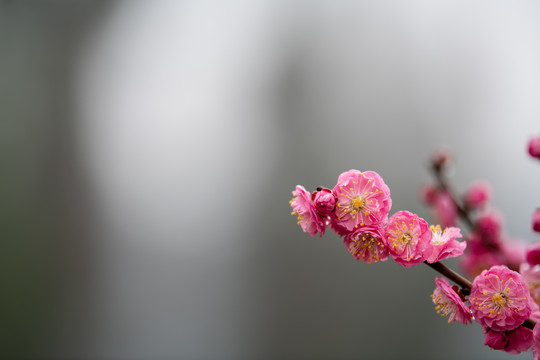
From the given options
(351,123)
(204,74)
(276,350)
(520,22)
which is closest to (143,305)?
(276,350)

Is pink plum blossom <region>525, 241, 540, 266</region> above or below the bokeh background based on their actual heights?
below

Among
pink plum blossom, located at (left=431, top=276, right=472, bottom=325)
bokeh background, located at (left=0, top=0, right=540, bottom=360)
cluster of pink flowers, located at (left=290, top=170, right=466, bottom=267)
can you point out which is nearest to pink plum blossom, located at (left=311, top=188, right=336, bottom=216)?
cluster of pink flowers, located at (left=290, top=170, right=466, bottom=267)

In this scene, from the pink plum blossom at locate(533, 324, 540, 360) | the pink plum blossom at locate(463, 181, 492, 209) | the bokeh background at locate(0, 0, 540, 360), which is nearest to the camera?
the pink plum blossom at locate(533, 324, 540, 360)

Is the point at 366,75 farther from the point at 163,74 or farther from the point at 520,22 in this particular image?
the point at 163,74

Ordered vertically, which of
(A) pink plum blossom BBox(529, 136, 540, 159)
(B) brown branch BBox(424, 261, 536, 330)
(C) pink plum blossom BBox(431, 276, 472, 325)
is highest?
(A) pink plum blossom BBox(529, 136, 540, 159)

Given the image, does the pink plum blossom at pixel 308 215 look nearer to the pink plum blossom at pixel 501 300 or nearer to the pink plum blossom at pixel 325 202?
the pink plum blossom at pixel 325 202

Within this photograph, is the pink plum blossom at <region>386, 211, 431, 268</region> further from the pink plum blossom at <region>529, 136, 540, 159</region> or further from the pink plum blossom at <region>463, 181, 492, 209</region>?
the pink plum blossom at <region>463, 181, 492, 209</region>

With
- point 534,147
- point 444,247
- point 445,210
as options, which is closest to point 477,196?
point 445,210
